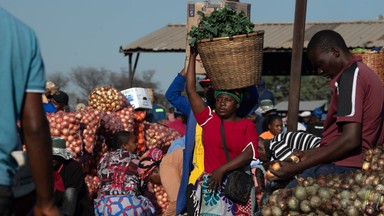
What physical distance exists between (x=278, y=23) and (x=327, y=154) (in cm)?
2207

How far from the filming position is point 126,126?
1135cm

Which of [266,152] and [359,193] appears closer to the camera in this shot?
[359,193]

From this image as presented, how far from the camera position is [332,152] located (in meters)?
6.17

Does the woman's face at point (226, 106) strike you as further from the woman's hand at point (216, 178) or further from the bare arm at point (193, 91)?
the woman's hand at point (216, 178)

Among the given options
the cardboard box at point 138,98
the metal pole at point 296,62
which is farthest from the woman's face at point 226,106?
the cardboard box at point 138,98

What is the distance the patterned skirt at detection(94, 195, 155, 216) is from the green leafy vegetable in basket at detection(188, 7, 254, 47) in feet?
8.05

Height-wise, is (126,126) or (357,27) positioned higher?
(126,126)

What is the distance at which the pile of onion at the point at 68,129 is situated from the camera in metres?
9.70

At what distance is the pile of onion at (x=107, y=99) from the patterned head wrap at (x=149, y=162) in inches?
56.4

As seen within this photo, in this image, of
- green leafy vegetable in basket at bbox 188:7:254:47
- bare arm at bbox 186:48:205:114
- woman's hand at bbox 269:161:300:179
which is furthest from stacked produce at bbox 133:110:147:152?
woman's hand at bbox 269:161:300:179

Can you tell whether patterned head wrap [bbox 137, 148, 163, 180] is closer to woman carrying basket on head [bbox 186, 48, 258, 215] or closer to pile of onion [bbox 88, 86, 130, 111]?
pile of onion [bbox 88, 86, 130, 111]

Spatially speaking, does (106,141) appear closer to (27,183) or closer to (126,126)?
(126,126)

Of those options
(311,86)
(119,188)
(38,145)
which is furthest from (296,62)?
(311,86)

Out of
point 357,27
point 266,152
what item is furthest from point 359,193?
point 357,27
